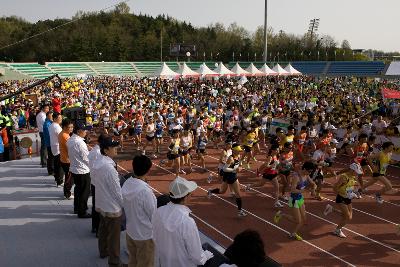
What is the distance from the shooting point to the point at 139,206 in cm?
424

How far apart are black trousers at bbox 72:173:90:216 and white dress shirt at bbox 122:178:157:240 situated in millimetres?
2971

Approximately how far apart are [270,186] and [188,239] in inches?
343

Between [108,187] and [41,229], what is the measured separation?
2.52 m

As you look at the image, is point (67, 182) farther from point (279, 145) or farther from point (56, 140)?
point (279, 145)

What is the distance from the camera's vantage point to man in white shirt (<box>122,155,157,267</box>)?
167 inches

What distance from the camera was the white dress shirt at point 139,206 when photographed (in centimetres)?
422

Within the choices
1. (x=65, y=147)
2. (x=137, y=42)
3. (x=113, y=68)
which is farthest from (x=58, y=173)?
(x=137, y=42)

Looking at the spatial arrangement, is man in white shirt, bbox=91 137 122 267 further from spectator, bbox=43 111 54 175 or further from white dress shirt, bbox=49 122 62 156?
spectator, bbox=43 111 54 175

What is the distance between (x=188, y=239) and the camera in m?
3.40

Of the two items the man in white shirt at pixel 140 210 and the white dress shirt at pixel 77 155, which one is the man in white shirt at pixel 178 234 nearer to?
the man in white shirt at pixel 140 210

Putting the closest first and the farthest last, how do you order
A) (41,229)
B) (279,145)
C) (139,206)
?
1. (139,206)
2. (41,229)
3. (279,145)

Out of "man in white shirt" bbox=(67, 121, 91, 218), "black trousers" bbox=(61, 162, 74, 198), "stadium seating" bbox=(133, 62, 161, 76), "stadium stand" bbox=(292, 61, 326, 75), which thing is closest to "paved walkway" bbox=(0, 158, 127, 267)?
"black trousers" bbox=(61, 162, 74, 198)

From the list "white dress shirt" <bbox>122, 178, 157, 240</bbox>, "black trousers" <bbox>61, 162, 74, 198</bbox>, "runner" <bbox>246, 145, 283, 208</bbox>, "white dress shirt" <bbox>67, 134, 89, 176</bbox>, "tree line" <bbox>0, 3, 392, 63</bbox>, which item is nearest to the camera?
"white dress shirt" <bbox>122, 178, 157, 240</bbox>

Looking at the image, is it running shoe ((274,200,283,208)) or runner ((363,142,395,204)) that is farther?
runner ((363,142,395,204))
